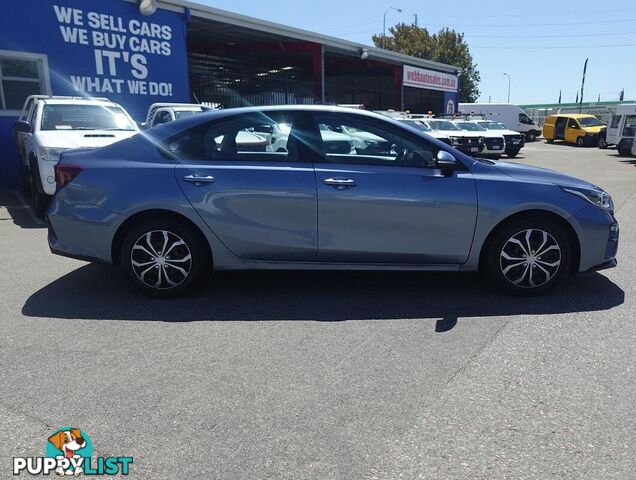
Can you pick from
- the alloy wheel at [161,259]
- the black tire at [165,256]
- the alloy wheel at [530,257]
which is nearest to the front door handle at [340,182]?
the black tire at [165,256]

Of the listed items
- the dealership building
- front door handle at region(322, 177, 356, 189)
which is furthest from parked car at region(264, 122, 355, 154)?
the dealership building

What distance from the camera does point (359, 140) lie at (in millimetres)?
4504

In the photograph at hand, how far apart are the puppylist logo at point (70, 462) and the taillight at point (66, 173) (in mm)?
2494

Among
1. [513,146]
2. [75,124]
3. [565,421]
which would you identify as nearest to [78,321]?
[565,421]

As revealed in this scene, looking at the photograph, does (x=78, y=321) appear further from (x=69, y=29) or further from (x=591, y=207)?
(x=69, y=29)

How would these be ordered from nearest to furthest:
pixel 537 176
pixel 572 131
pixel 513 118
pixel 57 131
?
pixel 537 176 → pixel 57 131 → pixel 572 131 → pixel 513 118

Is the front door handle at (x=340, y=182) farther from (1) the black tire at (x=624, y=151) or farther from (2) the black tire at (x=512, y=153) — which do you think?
(1) the black tire at (x=624, y=151)

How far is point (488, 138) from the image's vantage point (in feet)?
70.7

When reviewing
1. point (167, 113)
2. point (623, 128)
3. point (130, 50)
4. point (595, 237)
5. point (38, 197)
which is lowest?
point (38, 197)

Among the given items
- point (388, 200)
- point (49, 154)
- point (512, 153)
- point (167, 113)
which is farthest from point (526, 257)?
point (512, 153)

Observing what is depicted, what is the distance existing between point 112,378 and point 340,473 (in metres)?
1.60

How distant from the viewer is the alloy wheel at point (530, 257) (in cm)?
443

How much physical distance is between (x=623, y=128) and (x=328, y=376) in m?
26.9

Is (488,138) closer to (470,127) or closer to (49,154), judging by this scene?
(470,127)
